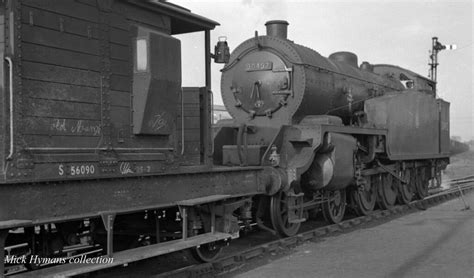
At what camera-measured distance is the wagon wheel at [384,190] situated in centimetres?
1288

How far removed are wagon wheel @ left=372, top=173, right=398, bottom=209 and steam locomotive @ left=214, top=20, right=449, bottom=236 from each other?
3cm

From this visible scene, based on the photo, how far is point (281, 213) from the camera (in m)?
9.19

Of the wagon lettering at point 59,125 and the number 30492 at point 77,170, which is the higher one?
the wagon lettering at point 59,125

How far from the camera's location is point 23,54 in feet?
15.4

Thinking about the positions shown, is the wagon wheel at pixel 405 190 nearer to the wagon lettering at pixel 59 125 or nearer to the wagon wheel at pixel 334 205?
the wagon wheel at pixel 334 205

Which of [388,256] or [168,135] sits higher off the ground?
[168,135]

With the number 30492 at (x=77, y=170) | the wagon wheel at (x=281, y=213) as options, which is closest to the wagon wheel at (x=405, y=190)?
the wagon wheel at (x=281, y=213)

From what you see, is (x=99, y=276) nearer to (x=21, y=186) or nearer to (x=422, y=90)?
(x=21, y=186)

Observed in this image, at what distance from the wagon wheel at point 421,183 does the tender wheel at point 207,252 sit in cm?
968

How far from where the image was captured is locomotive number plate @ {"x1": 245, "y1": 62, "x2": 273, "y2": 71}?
10.1m

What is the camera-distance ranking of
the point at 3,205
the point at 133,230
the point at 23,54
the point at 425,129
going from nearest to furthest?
1. the point at 3,205
2. the point at 23,54
3. the point at 133,230
4. the point at 425,129

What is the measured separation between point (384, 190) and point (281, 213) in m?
4.89

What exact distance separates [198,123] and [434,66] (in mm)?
26263

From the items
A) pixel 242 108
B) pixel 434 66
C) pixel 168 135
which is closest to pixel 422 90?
pixel 242 108
